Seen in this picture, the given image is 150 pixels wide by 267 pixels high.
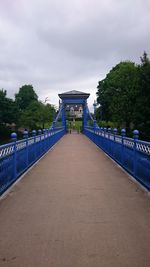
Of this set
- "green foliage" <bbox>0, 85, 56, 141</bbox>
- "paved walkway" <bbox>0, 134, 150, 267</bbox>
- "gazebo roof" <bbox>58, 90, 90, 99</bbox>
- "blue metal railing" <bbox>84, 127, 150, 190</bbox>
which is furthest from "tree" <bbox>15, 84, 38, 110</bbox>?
"paved walkway" <bbox>0, 134, 150, 267</bbox>

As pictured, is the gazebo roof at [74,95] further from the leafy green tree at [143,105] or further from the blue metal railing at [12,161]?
the blue metal railing at [12,161]

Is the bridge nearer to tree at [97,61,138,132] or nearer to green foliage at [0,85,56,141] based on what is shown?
tree at [97,61,138,132]

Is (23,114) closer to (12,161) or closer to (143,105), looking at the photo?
(143,105)

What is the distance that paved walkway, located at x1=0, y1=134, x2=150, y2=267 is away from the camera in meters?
4.28

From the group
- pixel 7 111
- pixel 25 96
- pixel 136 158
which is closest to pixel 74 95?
pixel 7 111

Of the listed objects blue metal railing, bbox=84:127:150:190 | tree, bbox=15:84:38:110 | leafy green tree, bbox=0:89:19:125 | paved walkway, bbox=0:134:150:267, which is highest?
tree, bbox=15:84:38:110

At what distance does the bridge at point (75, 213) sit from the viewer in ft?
14.3

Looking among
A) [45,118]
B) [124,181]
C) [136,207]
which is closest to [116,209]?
[136,207]

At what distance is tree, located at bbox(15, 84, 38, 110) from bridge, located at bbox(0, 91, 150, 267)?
267ft

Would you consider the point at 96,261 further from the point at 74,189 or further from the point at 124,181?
the point at 124,181

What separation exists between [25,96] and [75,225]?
88785 mm

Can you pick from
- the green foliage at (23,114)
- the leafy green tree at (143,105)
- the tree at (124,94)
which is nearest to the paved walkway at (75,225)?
the leafy green tree at (143,105)

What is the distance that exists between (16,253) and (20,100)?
89.2 metres

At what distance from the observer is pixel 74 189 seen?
28.2ft
